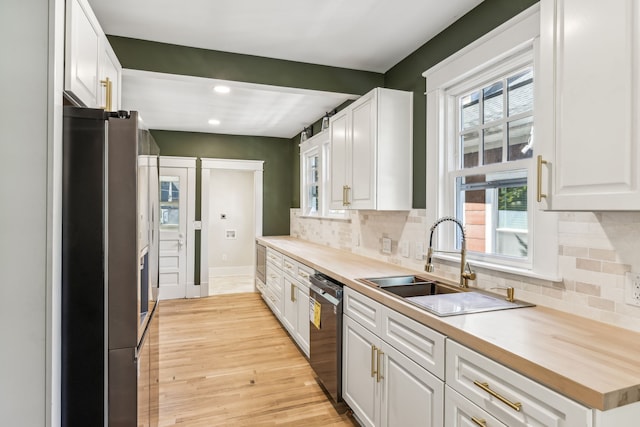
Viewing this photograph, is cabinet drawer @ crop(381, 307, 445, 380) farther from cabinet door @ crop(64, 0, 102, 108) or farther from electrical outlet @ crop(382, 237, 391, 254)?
cabinet door @ crop(64, 0, 102, 108)

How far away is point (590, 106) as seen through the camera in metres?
1.25

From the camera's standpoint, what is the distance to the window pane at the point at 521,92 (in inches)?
76.6

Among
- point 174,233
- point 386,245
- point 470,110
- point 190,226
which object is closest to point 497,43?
point 470,110

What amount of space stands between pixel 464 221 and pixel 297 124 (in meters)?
3.31

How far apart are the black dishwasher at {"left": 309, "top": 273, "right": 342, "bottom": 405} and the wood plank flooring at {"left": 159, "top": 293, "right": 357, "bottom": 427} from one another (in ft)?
0.55

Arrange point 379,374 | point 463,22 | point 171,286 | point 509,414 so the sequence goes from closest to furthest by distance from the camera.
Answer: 1. point 509,414
2. point 379,374
3. point 463,22
4. point 171,286

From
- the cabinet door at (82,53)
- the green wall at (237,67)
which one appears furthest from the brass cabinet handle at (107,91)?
the green wall at (237,67)

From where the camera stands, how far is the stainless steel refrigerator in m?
1.49

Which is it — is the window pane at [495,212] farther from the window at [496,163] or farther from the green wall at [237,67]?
the green wall at [237,67]

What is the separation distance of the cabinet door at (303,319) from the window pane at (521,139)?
1.95 metres

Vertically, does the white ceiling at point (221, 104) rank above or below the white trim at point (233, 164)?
above

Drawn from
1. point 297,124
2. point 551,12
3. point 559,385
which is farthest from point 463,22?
point 297,124

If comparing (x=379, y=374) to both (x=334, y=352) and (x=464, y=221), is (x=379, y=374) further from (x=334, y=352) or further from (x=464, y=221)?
(x=464, y=221)

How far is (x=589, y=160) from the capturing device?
4.13ft
